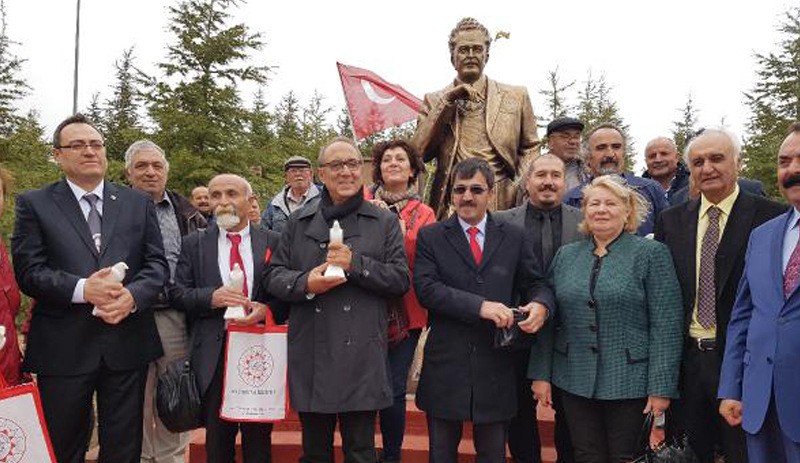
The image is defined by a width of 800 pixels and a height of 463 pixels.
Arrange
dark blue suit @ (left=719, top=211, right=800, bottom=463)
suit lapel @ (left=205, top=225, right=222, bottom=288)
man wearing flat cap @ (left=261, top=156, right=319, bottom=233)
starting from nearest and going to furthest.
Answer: dark blue suit @ (left=719, top=211, right=800, bottom=463) → suit lapel @ (left=205, top=225, right=222, bottom=288) → man wearing flat cap @ (left=261, top=156, right=319, bottom=233)

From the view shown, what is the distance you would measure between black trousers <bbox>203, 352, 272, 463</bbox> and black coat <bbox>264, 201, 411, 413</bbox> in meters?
0.55

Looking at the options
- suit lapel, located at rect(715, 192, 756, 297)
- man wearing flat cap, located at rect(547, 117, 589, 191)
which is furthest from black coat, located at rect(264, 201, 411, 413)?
man wearing flat cap, located at rect(547, 117, 589, 191)

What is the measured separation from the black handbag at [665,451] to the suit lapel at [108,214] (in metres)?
3.09

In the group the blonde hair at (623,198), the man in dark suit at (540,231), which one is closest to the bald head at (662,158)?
the man in dark suit at (540,231)

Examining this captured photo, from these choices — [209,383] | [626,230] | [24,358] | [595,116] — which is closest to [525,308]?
[626,230]

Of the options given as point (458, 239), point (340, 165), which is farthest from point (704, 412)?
point (340, 165)

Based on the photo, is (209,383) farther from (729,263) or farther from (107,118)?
(107,118)

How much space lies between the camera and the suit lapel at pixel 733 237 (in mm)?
3100

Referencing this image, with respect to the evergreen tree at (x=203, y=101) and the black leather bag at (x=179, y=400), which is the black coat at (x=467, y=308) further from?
the evergreen tree at (x=203, y=101)

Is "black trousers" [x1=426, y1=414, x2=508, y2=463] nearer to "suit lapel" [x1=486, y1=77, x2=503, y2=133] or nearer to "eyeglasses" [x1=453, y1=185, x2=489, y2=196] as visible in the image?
"eyeglasses" [x1=453, y1=185, x2=489, y2=196]

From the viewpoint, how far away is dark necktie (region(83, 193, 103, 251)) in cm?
346

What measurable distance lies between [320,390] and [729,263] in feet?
7.32

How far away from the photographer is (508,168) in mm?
5504

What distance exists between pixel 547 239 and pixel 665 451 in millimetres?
1427
